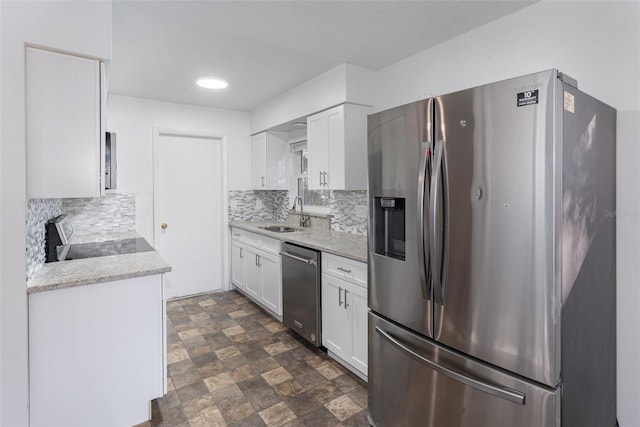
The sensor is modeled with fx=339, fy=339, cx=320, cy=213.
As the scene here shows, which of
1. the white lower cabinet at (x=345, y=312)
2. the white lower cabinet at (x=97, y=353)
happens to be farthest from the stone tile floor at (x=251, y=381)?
the white lower cabinet at (x=97, y=353)

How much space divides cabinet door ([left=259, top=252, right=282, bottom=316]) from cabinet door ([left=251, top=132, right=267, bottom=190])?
1.21m

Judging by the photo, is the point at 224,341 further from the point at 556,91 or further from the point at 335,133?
the point at 556,91

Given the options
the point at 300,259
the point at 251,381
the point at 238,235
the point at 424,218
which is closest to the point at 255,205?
the point at 238,235

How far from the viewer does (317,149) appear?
326cm

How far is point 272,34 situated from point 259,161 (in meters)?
2.29

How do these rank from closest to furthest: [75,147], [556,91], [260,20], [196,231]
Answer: [556,91] → [75,147] → [260,20] → [196,231]

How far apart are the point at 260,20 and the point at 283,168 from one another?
2411mm

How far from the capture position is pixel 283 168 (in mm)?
4457

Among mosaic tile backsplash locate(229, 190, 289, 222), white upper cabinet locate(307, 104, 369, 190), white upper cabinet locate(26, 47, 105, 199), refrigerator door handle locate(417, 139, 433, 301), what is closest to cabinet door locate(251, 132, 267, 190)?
mosaic tile backsplash locate(229, 190, 289, 222)

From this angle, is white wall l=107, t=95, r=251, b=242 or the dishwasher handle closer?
the dishwasher handle

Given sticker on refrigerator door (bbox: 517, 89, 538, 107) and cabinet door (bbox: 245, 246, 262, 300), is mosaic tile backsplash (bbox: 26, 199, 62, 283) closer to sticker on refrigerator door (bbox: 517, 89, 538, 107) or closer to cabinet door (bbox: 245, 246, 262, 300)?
cabinet door (bbox: 245, 246, 262, 300)

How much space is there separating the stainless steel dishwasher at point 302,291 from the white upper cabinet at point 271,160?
1438 millimetres

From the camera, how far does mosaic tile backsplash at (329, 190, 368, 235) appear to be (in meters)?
3.23

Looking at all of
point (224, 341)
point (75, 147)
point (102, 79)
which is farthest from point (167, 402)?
point (102, 79)
